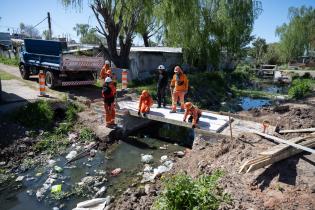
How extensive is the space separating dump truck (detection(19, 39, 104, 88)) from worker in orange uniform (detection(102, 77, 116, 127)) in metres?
4.25

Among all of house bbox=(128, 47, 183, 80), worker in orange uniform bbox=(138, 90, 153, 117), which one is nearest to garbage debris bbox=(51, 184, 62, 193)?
worker in orange uniform bbox=(138, 90, 153, 117)

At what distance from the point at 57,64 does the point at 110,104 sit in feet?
16.0

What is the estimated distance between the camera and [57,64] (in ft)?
42.7

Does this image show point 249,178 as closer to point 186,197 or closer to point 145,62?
point 186,197

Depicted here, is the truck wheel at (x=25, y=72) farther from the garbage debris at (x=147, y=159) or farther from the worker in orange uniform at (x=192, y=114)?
the worker in orange uniform at (x=192, y=114)

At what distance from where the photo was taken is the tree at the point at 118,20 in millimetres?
16516

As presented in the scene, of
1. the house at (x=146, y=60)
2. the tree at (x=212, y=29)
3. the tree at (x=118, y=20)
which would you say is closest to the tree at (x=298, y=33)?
the tree at (x=212, y=29)

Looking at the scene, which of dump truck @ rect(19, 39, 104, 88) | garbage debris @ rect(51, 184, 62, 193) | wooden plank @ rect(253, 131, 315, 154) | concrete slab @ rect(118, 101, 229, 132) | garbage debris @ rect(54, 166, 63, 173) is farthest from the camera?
dump truck @ rect(19, 39, 104, 88)

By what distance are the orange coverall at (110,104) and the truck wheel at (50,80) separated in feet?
16.6

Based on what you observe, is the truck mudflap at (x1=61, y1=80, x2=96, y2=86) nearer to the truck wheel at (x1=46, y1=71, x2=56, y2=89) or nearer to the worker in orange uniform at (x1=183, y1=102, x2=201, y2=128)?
the truck wheel at (x1=46, y1=71, x2=56, y2=89)

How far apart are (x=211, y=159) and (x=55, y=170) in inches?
167

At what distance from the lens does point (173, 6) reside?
59.7 feet

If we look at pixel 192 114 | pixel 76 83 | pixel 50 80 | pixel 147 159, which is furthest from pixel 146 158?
pixel 50 80

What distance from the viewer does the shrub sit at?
9.77 meters
